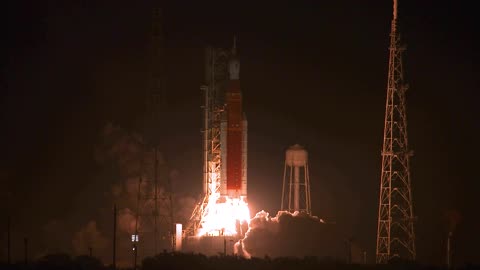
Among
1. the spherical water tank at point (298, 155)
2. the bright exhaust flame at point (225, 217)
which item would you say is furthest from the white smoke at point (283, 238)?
the spherical water tank at point (298, 155)

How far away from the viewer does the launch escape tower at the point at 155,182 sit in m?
101

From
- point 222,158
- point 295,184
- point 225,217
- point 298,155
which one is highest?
point 298,155

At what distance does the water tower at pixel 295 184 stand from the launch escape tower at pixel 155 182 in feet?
27.4

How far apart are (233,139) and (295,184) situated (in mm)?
5676

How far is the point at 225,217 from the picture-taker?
98000 mm

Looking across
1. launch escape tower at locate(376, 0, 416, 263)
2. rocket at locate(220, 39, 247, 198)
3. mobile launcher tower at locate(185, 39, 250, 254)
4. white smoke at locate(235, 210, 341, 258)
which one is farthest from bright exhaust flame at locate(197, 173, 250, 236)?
launch escape tower at locate(376, 0, 416, 263)

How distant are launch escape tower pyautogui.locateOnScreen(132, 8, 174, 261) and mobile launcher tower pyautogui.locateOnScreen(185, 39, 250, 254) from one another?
3339 millimetres

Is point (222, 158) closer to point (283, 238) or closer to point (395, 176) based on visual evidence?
point (283, 238)

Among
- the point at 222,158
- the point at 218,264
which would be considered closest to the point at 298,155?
the point at 222,158

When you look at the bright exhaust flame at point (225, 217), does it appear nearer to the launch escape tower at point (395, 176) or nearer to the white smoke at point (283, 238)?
the white smoke at point (283, 238)

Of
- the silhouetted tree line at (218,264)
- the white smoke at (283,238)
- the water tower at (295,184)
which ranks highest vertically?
the water tower at (295,184)

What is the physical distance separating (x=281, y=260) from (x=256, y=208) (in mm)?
26382

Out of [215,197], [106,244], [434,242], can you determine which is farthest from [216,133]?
[434,242]

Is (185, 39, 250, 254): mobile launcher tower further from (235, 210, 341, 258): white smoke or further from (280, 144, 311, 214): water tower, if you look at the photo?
(280, 144, 311, 214): water tower
